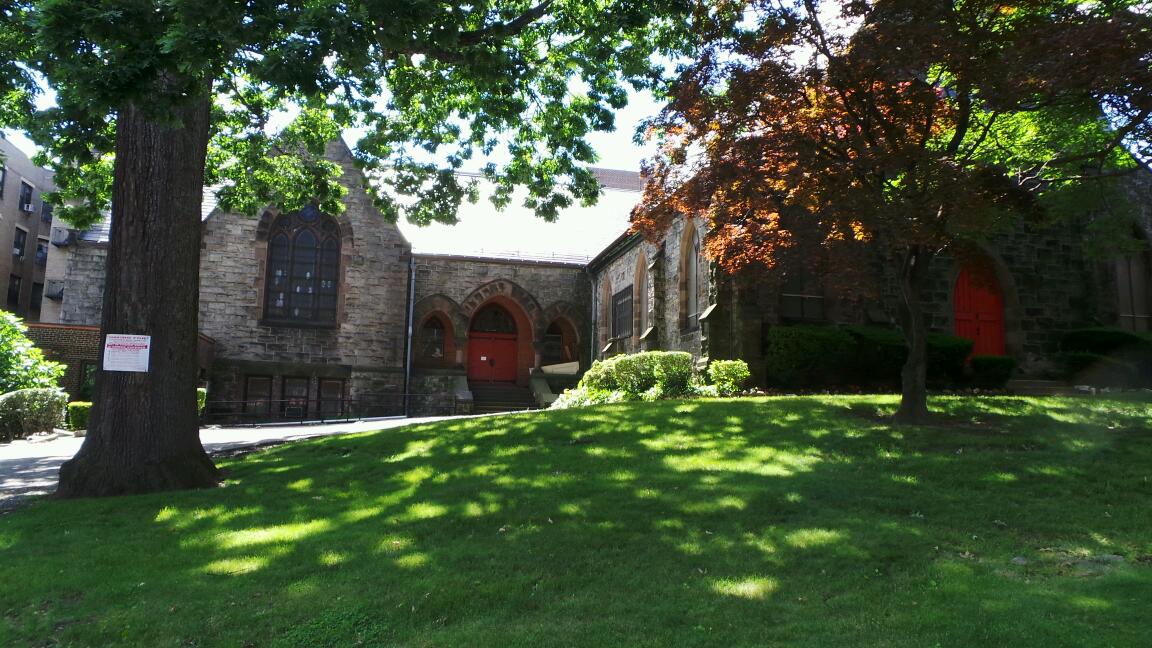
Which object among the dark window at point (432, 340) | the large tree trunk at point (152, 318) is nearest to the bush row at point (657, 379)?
the large tree trunk at point (152, 318)

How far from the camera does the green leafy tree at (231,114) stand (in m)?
6.43

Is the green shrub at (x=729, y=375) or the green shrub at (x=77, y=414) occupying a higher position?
the green shrub at (x=729, y=375)

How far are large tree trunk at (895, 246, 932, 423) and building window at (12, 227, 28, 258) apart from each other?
134 feet

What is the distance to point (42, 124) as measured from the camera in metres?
9.83

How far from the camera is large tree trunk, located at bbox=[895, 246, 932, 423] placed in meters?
10.1

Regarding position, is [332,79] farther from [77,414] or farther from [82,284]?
[82,284]

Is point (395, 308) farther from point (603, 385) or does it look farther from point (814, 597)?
point (814, 597)

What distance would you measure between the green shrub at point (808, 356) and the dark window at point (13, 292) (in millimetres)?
37212

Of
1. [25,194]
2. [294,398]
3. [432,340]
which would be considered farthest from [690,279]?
[25,194]

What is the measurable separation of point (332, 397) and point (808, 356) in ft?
52.6

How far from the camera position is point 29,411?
50.5 ft

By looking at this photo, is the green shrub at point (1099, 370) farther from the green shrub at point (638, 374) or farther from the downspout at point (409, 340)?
the downspout at point (409, 340)

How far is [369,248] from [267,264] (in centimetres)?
333

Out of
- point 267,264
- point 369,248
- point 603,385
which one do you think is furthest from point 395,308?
point 603,385
